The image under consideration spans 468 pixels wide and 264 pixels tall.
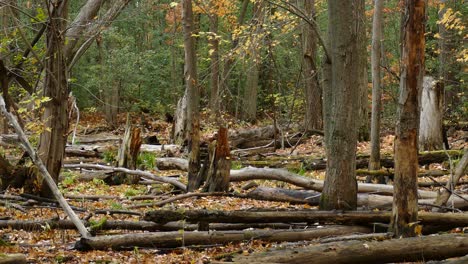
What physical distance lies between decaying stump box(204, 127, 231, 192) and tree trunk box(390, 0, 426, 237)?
4.52 m

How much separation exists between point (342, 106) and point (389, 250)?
8.30 ft

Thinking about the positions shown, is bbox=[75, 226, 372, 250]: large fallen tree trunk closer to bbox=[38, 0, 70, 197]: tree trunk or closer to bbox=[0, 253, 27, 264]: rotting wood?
bbox=[0, 253, 27, 264]: rotting wood

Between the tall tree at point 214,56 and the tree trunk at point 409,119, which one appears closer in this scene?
the tree trunk at point 409,119

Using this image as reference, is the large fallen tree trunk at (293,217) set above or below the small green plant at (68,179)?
above

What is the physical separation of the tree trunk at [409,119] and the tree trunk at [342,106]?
59.8 inches

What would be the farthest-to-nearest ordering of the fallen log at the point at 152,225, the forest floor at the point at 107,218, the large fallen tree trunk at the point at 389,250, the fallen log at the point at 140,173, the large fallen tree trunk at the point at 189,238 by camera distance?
the fallen log at the point at 140,173
the fallen log at the point at 152,225
the large fallen tree trunk at the point at 189,238
the forest floor at the point at 107,218
the large fallen tree trunk at the point at 389,250

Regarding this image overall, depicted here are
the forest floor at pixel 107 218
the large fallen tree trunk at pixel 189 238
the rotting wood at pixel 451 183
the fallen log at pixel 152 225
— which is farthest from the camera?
the rotting wood at pixel 451 183

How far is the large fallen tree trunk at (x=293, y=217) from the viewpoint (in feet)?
21.1

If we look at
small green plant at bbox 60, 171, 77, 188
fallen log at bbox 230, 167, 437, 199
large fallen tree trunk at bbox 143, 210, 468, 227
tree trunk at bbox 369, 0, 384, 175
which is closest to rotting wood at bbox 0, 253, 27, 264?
large fallen tree trunk at bbox 143, 210, 468, 227

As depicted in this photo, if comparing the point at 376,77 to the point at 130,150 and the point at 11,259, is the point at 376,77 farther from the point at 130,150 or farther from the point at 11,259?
the point at 11,259

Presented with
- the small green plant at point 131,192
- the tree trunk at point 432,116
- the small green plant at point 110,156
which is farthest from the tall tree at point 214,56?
the small green plant at point 131,192

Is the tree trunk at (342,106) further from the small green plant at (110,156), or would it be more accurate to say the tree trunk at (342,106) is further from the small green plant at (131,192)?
the small green plant at (110,156)

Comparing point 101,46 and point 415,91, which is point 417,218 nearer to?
point 415,91

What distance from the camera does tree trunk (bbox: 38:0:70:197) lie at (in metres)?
8.62
